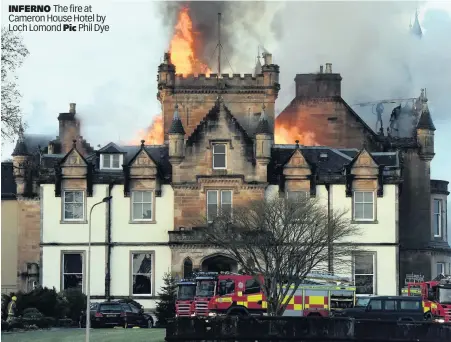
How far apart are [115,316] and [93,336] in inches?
369

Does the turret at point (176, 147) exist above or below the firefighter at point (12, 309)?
above

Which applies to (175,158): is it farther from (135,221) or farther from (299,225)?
(299,225)

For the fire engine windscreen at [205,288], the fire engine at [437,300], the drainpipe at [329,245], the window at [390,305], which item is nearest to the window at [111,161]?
the drainpipe at [329,245]

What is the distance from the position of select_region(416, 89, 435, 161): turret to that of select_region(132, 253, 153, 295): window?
21647mm

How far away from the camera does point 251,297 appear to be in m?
77.9

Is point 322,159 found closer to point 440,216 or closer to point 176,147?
point 176,147

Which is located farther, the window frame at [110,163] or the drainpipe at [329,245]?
the window frame at [110,163]


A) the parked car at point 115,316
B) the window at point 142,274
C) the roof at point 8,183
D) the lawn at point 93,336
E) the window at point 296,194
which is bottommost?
the lawn at point 93,336

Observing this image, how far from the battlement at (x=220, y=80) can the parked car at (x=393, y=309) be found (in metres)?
36.4

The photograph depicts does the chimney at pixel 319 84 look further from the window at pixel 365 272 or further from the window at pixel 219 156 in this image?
the window at pixel 365 272

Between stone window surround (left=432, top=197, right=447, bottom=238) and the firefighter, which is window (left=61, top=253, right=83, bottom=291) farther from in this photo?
stone window surround (left=432, top=197, right=447, bottom=238)

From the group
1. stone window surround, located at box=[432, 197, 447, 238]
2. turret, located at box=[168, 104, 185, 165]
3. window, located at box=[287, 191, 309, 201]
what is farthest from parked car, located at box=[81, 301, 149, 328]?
stone window surround, located at box=[432, 197, 447, 238]

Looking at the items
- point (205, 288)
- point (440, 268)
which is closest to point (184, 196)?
point (205, 288)

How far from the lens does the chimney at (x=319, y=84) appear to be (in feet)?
374
